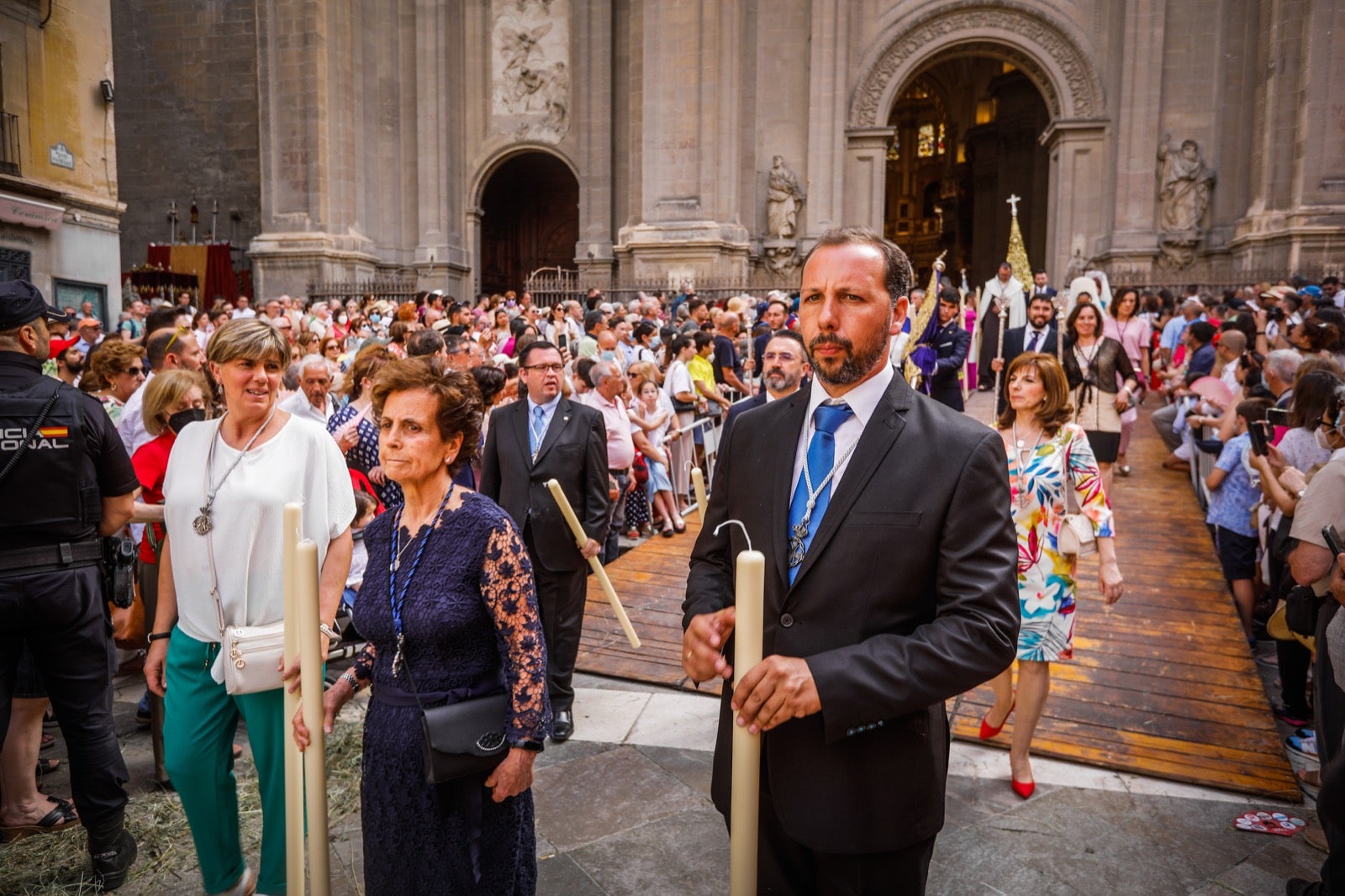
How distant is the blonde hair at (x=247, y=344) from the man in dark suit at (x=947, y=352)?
7.38 metres

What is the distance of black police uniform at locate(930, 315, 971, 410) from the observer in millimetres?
9492

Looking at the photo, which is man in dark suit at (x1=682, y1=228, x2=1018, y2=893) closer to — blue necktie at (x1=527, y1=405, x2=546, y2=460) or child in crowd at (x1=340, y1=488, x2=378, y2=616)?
blue necktie at (x1=527, y1=405, x2=546, y2=460)

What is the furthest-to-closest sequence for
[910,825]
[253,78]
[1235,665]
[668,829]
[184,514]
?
[253,78]
[1235,665]
[668,829]
[184,514]
[910,825]

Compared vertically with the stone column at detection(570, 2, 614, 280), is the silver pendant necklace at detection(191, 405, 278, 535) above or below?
below

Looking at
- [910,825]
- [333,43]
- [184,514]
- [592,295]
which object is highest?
[333,43]

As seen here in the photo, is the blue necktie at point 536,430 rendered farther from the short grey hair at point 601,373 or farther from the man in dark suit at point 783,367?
the short grey hair at point 601,373

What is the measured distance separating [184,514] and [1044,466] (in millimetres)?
3581

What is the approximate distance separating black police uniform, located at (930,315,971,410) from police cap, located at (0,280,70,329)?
7827 mm

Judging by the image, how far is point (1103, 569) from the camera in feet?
14.0

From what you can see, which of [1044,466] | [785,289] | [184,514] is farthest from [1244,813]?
[785,289]

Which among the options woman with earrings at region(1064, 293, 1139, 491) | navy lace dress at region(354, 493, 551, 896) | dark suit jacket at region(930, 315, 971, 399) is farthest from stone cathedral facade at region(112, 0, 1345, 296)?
navy lace dress at region(354, 493, 551, 896)

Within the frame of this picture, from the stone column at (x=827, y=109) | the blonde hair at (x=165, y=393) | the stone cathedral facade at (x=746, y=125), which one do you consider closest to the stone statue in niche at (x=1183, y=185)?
the stone cathedral facade at (x=746, y=125)

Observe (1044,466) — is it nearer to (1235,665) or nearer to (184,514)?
(1235,665)

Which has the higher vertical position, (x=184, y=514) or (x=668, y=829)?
(x=184, y=514)
